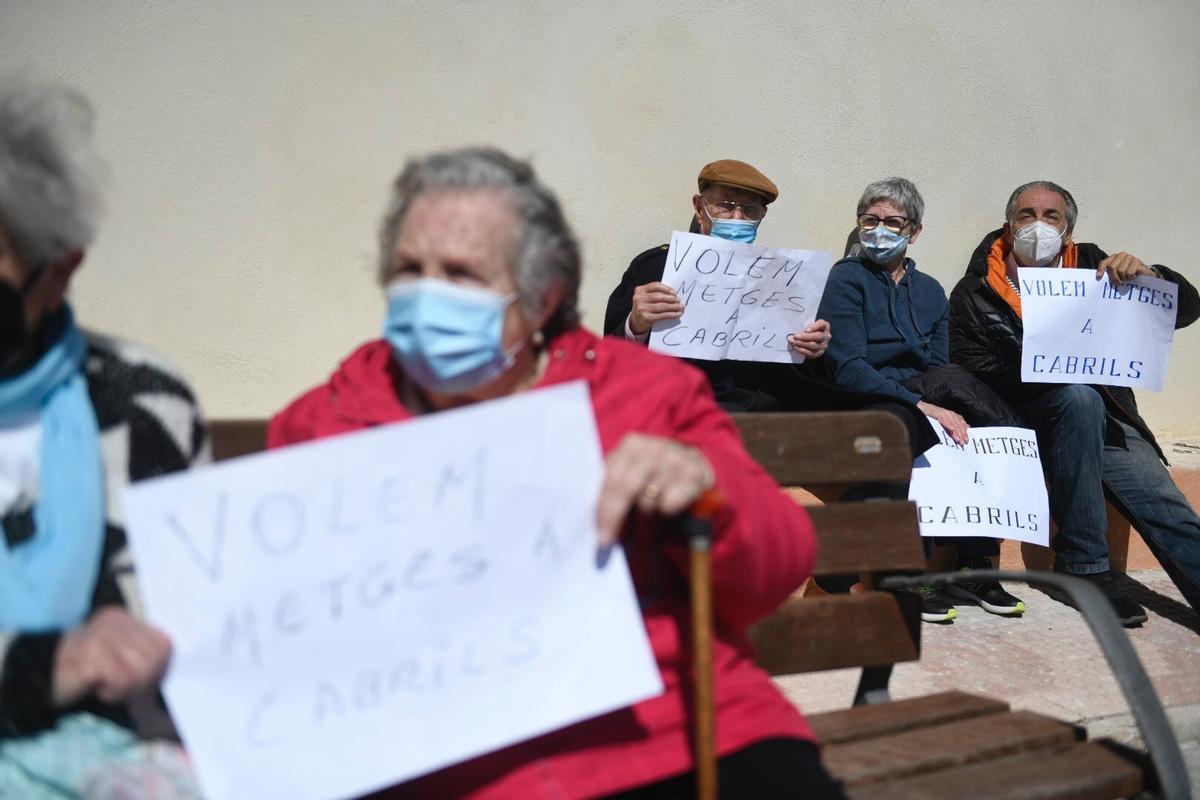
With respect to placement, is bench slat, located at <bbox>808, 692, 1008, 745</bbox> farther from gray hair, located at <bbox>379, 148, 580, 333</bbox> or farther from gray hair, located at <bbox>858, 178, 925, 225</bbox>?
gray hair, located at <bbox>858, 178, 925, 225</bbox>

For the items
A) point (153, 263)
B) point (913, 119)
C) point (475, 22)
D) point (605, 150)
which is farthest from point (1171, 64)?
point (153, 263)

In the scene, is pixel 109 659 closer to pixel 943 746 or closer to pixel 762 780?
pixel 762 780

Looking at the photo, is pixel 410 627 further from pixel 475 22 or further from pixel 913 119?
pixel 913 119

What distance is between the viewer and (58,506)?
5.72 feet

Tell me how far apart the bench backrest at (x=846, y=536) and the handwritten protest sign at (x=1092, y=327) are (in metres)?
2.24

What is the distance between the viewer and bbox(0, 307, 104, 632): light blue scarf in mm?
1703

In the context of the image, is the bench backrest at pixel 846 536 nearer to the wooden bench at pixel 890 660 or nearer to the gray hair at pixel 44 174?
the wooden bench at pixel 890 660

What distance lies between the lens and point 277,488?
1646 millimetres

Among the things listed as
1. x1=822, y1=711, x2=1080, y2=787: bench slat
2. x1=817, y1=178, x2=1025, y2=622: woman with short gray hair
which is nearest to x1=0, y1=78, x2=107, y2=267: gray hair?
x1=822, y1=711, x2=1080, y2=787: bench slat

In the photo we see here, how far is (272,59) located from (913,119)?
3235 millimetres

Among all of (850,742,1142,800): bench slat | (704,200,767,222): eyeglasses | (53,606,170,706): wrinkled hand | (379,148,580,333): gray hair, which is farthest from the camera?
(704,200,767,222): eyeglasses

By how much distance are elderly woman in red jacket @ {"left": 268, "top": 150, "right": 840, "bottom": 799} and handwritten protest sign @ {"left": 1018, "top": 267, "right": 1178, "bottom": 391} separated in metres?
2.94

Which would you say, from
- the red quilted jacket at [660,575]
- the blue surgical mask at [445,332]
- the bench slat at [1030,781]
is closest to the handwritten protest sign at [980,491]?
the bench slat at [1030,781]

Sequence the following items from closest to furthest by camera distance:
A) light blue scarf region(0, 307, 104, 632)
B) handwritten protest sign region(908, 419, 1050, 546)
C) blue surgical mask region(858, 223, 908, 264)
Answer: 1. light blue scarf region(0, 307, 104, 632)
2. handwritten protest sign region(908, 419, 1050, 546)
3. blue surgical mask region(858, 223, 908, 264)
